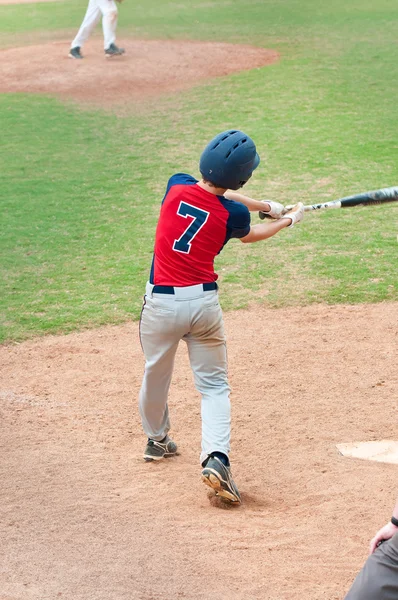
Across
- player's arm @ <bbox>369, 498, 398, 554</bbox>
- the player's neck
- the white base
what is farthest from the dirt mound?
player's arm @ <bbox>369, 498, 398, 554</bbox>

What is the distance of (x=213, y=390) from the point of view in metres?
4.93

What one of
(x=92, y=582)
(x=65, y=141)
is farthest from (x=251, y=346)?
(x=65, y=141)

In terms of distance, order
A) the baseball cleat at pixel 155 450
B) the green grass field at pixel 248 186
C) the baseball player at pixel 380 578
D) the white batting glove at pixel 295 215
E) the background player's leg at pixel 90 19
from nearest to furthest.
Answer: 1. the baseball player at pixel 380 578
2. the baseball cleat at pixel 155 450
3. the white batting glove at pixel 295 215
4. the green grass field at pixel 248 186
5. the background player's leg at pixel 90 19

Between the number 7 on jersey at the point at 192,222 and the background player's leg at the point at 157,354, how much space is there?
1.15ft

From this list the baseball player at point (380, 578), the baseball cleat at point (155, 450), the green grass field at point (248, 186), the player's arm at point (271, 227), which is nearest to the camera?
the baseball player at point (380, 578)

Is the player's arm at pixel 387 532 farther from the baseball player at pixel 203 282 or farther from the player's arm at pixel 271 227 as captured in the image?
the player's arm at pixel 271 227

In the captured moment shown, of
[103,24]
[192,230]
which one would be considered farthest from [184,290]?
[103,24]

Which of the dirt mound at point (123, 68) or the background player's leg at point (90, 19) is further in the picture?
the background player's leg at point (90, 19)

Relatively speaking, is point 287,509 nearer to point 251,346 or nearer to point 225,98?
point 251,346

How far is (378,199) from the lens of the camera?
5.43m

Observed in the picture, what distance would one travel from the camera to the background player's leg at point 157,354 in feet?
15.7

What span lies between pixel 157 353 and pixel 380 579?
2209 mm

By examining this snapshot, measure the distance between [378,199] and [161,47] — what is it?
1222 cm

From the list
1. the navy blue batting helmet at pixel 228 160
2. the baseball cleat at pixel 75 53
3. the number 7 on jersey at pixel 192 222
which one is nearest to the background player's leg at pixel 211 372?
the number 7 on jersey at pixel 192 222
